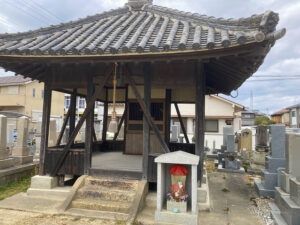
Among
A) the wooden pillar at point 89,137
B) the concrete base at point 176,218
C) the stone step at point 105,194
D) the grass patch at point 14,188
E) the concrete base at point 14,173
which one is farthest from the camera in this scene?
the concrete base at point 14,173

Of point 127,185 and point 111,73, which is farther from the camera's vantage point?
point 111,73

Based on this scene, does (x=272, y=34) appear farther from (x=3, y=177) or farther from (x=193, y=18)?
(x=3, y=177)

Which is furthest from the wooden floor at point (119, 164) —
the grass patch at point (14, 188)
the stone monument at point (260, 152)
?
the stone monument at point (260, 152)

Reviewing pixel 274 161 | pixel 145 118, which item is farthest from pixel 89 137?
pixel 274 161

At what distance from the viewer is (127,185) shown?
5.09 metres

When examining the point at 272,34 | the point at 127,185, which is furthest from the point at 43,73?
the point at 272,34

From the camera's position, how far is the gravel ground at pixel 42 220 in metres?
4.19

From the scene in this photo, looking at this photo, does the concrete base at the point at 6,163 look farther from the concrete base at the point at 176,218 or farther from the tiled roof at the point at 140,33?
the concrete base at the point at 176,218

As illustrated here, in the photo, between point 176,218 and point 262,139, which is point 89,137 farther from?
point 262,139

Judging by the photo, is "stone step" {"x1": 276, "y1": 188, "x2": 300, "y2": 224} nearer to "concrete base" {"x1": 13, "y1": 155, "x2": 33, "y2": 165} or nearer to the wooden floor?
the wooden floor

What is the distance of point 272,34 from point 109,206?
15.7 ft

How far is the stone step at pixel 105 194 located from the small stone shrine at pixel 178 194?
2.68 ft

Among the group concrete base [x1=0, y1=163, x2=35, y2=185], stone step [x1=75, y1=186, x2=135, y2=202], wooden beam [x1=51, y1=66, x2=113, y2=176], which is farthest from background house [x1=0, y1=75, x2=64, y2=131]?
stone step [x1=75, y1=186, x2=135, y2=202]

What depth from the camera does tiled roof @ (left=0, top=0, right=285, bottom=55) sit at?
3.97 metres
